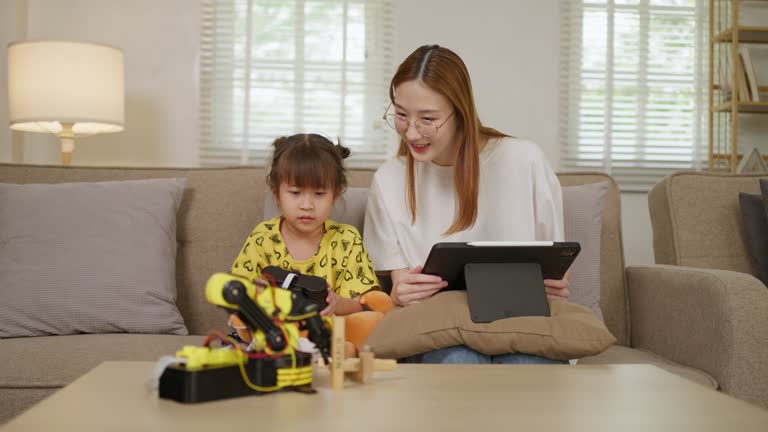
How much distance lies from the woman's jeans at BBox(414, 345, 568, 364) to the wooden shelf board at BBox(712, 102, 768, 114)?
8.03 ft

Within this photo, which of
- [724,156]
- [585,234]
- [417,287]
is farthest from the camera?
[724,156]

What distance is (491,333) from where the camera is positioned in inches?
54.4

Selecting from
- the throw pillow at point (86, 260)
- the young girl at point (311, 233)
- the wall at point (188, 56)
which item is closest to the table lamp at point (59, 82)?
the wall at point (188, 56)

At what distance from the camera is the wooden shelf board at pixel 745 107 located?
342 centimetres

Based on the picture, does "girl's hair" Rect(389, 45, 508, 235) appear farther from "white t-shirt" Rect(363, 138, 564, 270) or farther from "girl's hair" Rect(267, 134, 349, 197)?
"girl's hair" Rect(267, 134, 349, 197)

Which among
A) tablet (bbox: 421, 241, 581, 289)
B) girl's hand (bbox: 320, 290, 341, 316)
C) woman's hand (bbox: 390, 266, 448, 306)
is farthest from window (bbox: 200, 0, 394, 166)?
tablet (bbox: 421, 241, 581, 289)

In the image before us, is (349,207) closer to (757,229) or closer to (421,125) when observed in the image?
(421,125)

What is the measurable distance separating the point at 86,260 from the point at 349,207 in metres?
0.68

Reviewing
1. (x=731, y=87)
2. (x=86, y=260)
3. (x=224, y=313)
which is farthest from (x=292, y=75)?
(x=731, y=87)

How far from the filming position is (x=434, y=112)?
5.84 feet

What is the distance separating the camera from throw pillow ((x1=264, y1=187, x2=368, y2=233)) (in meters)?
2.10

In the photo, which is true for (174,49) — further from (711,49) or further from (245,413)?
(245,413)

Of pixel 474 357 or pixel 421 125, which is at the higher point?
pixel 421 125

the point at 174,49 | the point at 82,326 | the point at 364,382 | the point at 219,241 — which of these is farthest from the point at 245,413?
the point at 174,49
